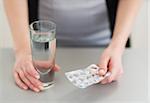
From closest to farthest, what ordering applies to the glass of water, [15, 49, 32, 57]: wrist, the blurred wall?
the glass of water → [15, 49, 32, 57]: wrist → the blurred wall

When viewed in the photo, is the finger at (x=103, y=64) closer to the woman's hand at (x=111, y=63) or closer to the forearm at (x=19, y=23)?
the woman's hand at (x=111, y=63)

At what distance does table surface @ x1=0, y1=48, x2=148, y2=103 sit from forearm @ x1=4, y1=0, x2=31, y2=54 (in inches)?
1.9

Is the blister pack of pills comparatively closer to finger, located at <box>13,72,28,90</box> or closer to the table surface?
the table surface

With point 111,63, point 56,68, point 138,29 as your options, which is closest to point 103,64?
point 111,63

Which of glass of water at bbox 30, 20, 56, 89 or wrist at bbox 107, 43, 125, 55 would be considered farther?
Answer: wrist at bbox 107, 43, 125, 55

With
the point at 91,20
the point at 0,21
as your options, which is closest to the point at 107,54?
the point at 91,20

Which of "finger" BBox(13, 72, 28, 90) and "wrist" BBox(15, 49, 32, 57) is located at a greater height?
"wrist" BBox(15, 49, 32, 57)

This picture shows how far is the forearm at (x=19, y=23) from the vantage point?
4.27ft

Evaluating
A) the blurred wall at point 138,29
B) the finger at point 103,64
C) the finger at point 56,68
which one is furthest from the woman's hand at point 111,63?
the blurred wall at point 138,29

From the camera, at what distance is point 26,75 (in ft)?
3.87

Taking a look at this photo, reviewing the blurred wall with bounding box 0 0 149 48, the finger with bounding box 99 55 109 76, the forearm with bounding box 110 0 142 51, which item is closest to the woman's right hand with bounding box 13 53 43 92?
the finger with bounding box 99 55 109 76

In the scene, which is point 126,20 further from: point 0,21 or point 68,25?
point 0,21

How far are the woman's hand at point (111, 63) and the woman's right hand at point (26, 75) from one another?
195mm

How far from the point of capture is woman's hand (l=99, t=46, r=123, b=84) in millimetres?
1169
